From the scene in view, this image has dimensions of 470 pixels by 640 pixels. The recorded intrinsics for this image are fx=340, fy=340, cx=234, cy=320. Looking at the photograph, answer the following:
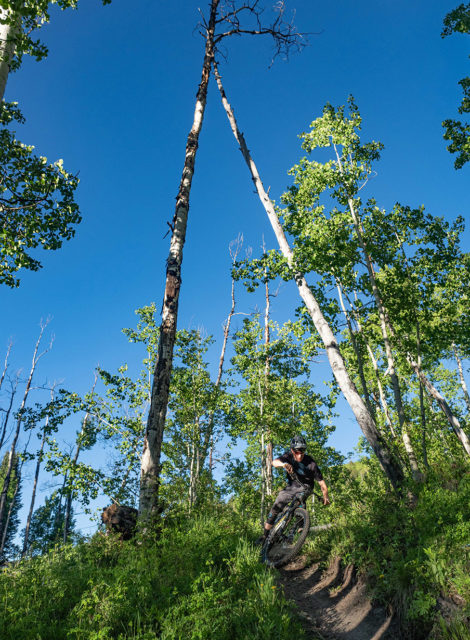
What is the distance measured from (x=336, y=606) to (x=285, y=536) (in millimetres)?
1394

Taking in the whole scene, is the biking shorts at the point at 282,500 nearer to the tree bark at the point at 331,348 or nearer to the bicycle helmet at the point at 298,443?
the bicycle helmet at the point at 298,443

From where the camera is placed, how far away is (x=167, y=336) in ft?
25.2

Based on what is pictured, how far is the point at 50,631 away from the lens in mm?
3547

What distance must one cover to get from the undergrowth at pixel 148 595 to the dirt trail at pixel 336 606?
722 millimetres

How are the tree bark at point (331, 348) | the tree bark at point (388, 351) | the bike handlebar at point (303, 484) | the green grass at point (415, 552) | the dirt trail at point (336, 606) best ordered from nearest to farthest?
1. the green grass at point (415, 552)
2. the dirt trail at point (336, 606)
3. the bike handlebar at point (303, 484)
4. the tree bark at point (331, 348)
5. the tree bark at point (388, 351)

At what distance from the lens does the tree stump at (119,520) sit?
734cm

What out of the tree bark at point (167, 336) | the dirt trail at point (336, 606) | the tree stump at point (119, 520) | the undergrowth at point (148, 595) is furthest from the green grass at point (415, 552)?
the tree stump at point (119, 520)


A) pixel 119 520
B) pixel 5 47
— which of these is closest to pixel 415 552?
pixel 119 520

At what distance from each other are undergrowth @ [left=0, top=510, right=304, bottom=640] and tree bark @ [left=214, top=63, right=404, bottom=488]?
→ 385 centimetres

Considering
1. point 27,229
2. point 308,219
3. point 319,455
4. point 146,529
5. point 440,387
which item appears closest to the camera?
point 146,529

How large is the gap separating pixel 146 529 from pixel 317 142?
15.2 metres

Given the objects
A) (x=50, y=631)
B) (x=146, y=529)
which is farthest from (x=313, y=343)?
(x=50, y=631)

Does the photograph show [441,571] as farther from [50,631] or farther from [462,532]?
[50,631]

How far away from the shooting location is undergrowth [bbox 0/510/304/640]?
3447mm
